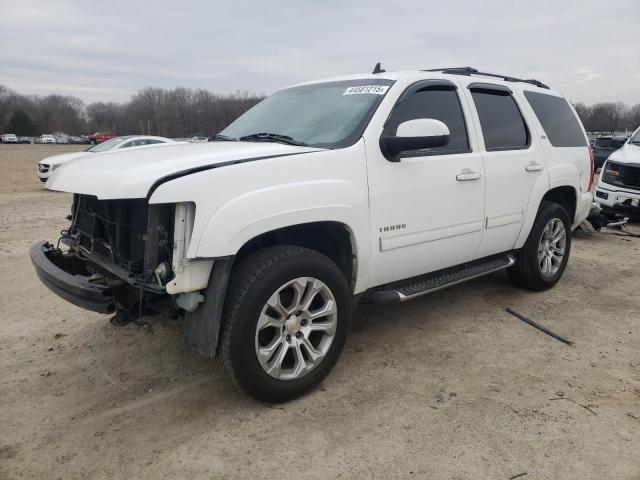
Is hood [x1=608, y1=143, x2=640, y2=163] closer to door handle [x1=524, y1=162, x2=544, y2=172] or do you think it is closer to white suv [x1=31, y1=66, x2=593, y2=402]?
door handle [x1=524, y1=162, x2=544, y2=172]

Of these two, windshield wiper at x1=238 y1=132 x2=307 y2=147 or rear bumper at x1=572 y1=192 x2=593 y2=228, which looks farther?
rear bumper at x1=572 y1=192 x2=593 y2=228

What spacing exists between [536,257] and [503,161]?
122 cm

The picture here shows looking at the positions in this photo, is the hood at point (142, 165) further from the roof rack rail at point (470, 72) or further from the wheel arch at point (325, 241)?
the roof rack rail at point (470, 72)

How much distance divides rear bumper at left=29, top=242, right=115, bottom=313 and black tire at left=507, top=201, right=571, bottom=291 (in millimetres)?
3739

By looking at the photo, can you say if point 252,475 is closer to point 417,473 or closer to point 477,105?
point 417,473

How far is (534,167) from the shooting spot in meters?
4.39

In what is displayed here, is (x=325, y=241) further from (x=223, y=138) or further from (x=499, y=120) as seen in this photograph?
(x=499, y=120)

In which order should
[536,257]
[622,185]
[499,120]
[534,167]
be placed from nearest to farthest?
1. [499,120]
2. [534,167]
3. [536,257]
4. [622,185]

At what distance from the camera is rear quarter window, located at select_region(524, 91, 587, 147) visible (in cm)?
471

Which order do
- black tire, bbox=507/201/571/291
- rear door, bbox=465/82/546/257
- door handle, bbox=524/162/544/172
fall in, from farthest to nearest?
black tire, bbox=507/201/571/291 < door handle, bbox=524/162/544/172 < rear door, bbox=465/82/546/257

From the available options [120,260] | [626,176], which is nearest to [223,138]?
[120,260]

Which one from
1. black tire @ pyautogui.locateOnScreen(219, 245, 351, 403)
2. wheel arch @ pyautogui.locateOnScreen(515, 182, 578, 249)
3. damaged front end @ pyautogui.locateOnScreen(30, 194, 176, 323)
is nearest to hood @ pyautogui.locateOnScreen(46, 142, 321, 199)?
damaged front end @ pyautogui.locateOnScreen(30, 194, 176, 323)

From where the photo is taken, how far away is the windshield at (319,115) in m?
3.25

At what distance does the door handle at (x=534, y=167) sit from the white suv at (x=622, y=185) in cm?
491
